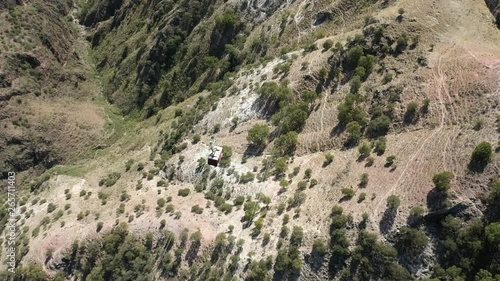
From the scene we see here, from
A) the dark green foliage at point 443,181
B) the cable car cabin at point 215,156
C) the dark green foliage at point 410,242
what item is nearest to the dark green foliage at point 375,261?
the dark green foliage at point 410,242

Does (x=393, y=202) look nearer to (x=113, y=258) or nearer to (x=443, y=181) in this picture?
(x=443, y=181)

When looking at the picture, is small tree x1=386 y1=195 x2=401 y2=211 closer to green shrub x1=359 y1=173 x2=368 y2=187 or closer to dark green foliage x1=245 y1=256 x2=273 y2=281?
green shrub x1=359 y1=173 x2=368 y2=187

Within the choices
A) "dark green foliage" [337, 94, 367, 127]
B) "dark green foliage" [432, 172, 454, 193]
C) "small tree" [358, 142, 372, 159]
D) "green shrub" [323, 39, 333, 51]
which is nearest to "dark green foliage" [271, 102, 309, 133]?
"dark green foliage" [337, 94, 367, 127]

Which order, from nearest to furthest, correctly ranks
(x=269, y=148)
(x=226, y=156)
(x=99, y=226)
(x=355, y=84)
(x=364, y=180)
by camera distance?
(x=364, y=180) → (x=355, y=84) → (x=99, y=226) → (x=269, y=148) → (x=226, y=156)

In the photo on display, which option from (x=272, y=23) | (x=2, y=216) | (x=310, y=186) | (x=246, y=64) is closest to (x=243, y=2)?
(x=272, y=23)

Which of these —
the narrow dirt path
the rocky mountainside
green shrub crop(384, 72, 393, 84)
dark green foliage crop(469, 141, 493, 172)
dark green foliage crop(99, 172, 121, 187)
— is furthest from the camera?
dark green foliage crop(99, 172, 121, 187)

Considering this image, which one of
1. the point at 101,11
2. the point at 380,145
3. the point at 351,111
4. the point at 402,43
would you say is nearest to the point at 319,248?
the point at 380,145
